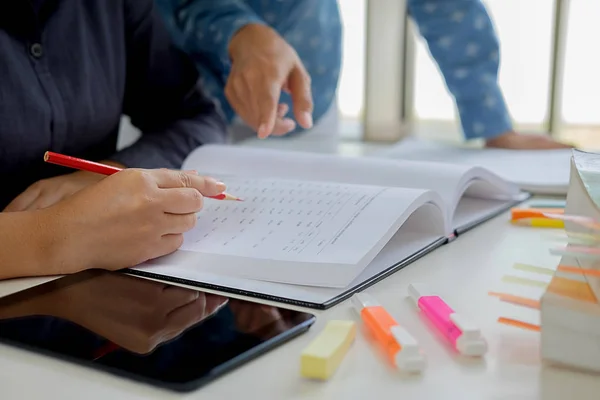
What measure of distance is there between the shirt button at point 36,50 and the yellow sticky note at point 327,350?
514mm

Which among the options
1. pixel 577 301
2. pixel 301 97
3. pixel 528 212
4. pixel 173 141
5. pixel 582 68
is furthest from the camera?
pixel 582 68

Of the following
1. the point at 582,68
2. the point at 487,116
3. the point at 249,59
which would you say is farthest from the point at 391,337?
the point at 582,68

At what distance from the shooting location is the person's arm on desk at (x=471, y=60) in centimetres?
111

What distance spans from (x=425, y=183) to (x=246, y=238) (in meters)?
0.21

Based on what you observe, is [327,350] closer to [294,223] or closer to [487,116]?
[294,223]

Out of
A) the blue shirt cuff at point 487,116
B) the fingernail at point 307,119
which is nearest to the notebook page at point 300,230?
the fingernail at point 307,119

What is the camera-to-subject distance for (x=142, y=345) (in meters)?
0.39

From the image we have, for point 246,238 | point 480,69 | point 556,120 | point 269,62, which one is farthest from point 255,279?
point 556,120

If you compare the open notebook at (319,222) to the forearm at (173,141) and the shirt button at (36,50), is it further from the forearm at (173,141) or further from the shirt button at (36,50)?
the shirt button at (36,50)

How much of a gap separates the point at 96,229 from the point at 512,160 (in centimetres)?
65

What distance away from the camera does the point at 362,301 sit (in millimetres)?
456

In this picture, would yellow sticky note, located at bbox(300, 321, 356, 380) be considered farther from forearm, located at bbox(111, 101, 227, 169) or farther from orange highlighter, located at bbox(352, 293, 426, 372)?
forearm, located at bbox(111, 101, 227, 169)

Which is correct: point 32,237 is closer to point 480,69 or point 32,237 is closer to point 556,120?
point 480,69

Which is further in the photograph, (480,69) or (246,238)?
(480,69)
